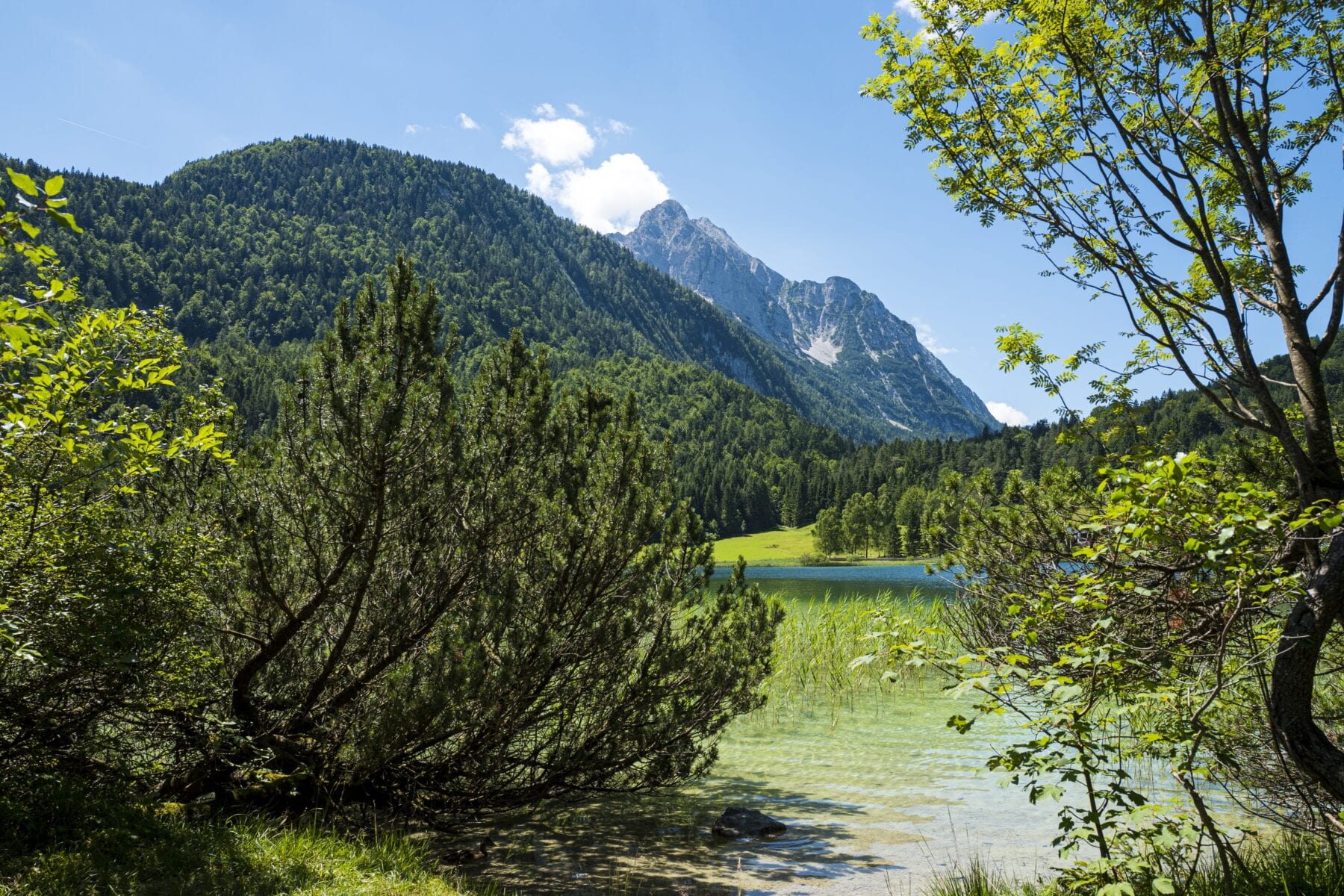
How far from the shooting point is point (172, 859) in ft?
17.3

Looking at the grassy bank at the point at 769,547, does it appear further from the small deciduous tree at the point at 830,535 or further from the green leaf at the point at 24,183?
A: the green leaf at the point at 24,183

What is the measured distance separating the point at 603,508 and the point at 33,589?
4.42 m

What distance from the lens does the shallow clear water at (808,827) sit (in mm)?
7250

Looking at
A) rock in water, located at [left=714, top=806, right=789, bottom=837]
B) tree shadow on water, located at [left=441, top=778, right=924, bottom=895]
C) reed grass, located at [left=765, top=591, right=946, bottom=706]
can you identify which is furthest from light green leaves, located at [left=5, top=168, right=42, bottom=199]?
reed grass, located at [left=765, top=591, right=946, bottom=706]

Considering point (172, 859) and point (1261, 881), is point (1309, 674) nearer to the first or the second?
point (1261, 881)

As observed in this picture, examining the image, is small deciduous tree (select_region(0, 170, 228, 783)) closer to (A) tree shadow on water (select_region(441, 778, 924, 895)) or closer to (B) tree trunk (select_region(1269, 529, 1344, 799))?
(A) tree shadow on water (select_region(441, 778, 924, 895))

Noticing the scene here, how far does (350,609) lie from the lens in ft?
22.9

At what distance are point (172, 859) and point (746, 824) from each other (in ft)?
18.9

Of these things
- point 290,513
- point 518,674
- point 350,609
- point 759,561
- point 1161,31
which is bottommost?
point 759,561

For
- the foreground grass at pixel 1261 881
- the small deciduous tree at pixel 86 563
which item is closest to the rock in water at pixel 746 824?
the foreground grass at pixel 1261 881

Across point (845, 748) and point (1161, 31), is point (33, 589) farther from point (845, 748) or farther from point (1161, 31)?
point (845, 748)

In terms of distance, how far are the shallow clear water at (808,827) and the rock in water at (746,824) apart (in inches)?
5.9

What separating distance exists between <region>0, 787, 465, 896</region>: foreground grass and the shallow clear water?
65.4 inches

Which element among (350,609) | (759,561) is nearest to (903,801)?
(350,609)
